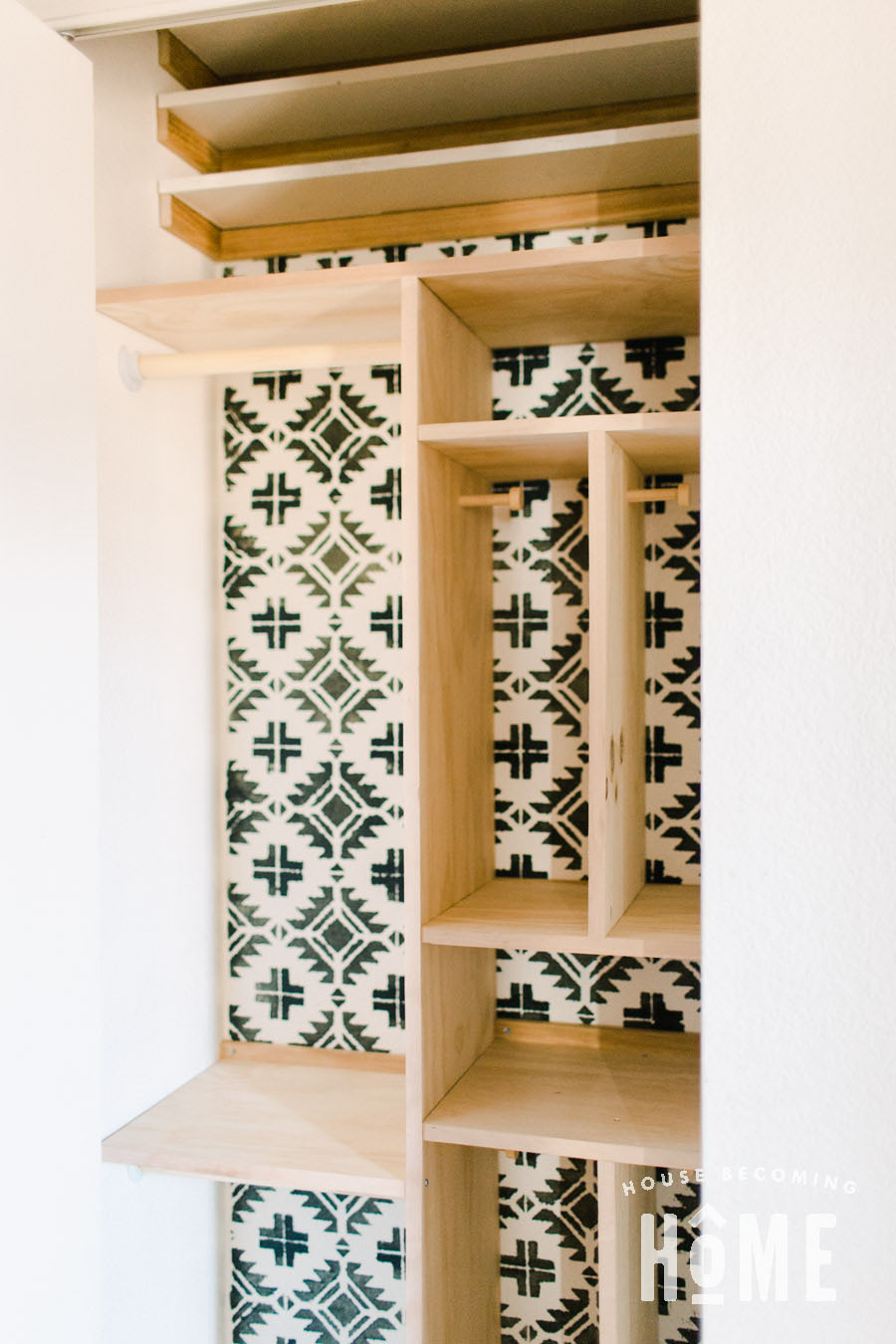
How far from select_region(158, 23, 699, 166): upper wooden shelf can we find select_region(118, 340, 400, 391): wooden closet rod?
390 mm

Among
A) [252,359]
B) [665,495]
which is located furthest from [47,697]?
[665,495]

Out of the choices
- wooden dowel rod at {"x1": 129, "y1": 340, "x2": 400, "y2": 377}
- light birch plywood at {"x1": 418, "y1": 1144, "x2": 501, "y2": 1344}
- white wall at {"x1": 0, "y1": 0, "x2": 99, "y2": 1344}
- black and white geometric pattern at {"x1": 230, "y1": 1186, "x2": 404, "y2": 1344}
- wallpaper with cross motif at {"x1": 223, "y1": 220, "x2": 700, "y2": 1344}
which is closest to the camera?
white wall at {"x1": 0, "y1": 0, "x2": 99, "y2": 1344}

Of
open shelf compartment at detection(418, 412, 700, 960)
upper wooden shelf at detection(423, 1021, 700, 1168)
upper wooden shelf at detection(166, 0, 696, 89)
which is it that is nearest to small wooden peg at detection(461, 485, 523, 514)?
open shelf compartment at detection(418, 412, 700, 960)

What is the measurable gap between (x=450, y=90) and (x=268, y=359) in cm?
50

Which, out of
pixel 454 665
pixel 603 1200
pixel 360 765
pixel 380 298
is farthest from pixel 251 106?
pixel 603 1200

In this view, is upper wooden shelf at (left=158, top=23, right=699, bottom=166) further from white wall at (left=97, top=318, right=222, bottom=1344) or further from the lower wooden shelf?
the lower wooden shelf

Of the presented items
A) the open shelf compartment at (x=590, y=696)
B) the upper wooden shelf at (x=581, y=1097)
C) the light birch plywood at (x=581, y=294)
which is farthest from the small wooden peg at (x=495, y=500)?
the upper wooden shelf at (x=581, y=1097)

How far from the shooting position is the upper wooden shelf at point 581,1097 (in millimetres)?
1451

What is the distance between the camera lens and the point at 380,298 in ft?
5.16

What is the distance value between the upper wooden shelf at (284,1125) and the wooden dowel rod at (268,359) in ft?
3.65

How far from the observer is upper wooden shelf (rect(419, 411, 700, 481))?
1432 millimetres
